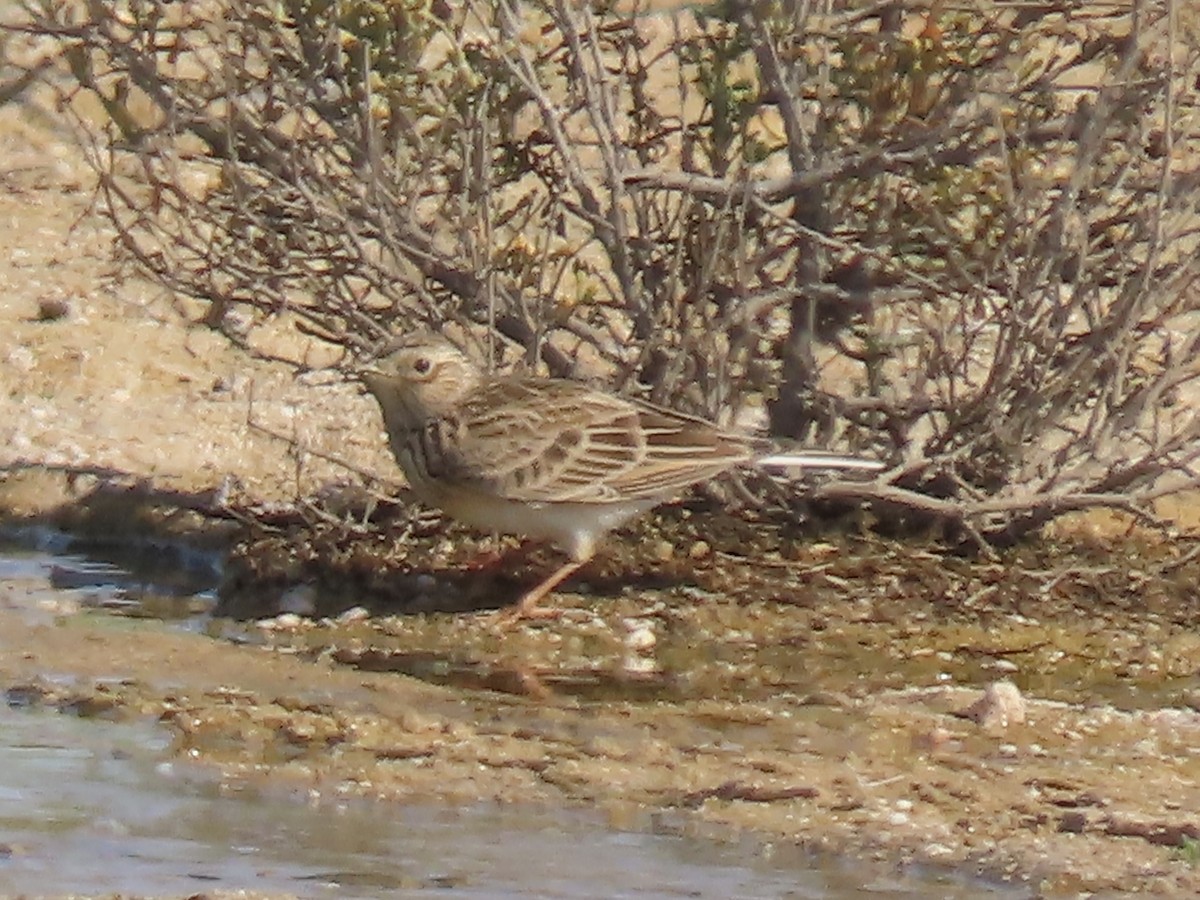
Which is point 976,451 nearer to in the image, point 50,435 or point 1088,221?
point 1088,221

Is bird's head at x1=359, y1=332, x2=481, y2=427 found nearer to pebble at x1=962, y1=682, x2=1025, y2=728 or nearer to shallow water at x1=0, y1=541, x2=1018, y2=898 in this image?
shallow water at x1=0, y1=541, x2=1018, y2=898

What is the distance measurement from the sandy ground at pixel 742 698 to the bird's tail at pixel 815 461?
44 cm

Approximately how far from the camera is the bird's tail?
7.08 metres

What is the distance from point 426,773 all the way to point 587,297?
187 centimetres

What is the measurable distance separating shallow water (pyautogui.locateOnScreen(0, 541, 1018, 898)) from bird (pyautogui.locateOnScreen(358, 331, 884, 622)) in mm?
1538

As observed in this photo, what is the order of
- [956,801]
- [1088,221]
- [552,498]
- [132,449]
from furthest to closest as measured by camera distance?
[132,449]
[552,498]
[1088,221]
[956,801]

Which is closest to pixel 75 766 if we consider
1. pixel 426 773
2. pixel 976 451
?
pixel 426 773

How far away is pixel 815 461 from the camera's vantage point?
711cm

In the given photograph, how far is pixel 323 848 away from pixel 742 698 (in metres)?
1.58

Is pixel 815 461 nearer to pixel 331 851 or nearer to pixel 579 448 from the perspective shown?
pixel 579 448

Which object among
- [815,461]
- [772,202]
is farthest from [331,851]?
[772,202]

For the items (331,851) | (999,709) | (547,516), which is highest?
(547,516)

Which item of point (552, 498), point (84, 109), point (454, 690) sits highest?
point (84, 109)

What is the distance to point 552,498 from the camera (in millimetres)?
7230
